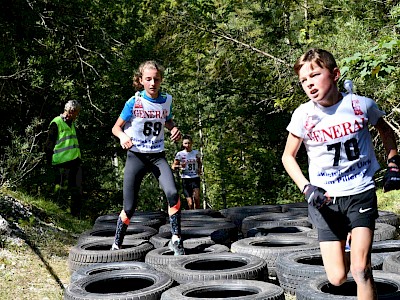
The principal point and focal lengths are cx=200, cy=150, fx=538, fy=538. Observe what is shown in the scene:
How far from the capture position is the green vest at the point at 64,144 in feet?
28.6

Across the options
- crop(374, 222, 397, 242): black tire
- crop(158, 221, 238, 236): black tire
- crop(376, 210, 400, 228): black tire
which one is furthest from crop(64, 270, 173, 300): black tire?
crop(376, 210, 400, 228): black tire

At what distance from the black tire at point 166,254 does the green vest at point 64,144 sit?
12.0ft

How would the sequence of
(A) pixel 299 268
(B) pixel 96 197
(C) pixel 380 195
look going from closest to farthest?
(A) pixel 299 268 < (C) pixel 380 195 < (B) pixel 96 197

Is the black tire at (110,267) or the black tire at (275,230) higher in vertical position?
the black tire at (275,230)

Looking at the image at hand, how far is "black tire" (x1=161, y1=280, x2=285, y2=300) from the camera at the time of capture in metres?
4.12

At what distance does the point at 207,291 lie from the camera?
174 inches

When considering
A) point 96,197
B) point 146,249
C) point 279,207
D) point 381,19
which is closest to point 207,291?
point 146,249

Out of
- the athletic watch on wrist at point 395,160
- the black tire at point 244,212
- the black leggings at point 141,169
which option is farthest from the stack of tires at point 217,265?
the black tire at point 244,212

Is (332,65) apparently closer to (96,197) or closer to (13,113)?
(13,113)

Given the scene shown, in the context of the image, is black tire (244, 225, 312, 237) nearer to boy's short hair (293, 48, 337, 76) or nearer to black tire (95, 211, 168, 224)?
black tire (95, 211, 168, 224)

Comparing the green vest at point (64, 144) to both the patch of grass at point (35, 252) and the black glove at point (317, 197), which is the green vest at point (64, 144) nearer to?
the patch of grass at point (35, 252)

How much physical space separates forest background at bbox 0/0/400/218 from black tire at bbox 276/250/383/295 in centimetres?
411

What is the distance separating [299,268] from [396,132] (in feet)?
25.4

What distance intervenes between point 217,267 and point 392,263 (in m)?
1.69
